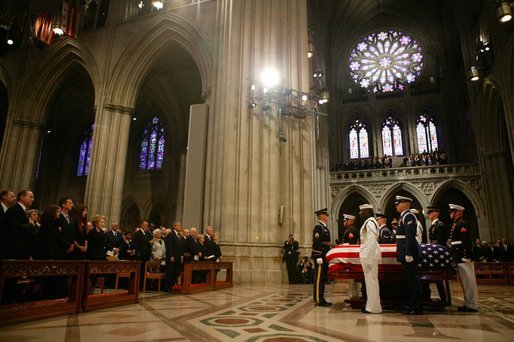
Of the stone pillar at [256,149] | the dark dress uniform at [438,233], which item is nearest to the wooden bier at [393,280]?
the dark dress uniform at [438,233]

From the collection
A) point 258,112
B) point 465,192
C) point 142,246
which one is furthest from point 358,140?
point 142,246

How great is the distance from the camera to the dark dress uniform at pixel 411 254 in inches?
191

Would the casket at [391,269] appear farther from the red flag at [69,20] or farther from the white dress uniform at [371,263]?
the red flag at [69,20]

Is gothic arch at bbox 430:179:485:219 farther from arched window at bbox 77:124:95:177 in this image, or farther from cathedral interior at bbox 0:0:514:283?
arched window at bbox 77:124:95:177

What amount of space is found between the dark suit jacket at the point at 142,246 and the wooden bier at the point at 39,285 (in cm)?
335

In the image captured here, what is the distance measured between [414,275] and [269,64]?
32.3ft

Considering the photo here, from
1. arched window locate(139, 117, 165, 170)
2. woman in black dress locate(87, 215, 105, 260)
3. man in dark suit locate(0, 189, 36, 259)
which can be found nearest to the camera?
man in dark suit locate(0, 189, 36, 259)

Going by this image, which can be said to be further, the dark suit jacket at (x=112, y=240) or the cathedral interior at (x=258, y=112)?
the cathedral interior at (x=258, y=112)

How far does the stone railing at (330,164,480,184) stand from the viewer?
2042 cm

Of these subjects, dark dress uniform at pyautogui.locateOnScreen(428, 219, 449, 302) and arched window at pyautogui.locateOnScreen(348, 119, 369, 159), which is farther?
arched window at pyautogui.locateOnScreen(348, 119, 369, 159)

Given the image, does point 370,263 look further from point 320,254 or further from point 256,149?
point 256,149

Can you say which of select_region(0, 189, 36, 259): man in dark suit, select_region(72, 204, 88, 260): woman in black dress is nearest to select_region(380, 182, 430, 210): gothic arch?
select_region(72, 204, 88, 260): woman in black dress

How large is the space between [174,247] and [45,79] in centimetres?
1490

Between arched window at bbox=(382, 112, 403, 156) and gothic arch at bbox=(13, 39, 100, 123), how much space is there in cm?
2080
